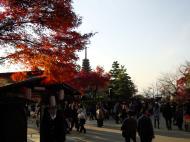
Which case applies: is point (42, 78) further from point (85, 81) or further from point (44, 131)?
Answer: point (85, 81)

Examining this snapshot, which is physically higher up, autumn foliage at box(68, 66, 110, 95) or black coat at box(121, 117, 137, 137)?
autumn foliage at box(68, 66, 110, 95)

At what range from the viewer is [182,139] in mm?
22234

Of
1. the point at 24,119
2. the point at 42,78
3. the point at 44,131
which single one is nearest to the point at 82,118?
the point at 42,78

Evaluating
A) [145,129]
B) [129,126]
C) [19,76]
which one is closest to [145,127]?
[145,129]

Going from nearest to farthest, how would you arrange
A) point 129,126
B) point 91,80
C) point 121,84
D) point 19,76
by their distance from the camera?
1. point 129,126
2. point 19,76
3. point 91,80
4. point 121,84

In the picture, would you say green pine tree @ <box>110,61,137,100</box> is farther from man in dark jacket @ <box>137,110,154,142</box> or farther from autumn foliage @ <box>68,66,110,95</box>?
man in dark jacket @ <box>137,110,154,142</box>

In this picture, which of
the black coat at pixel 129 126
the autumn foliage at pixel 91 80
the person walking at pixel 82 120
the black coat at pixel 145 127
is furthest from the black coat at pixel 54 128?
the autumn foliage at pixel 91 80

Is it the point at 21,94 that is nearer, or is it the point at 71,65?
the point at 71,65

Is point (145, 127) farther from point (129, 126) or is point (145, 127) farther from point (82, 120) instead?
point (82, 120)

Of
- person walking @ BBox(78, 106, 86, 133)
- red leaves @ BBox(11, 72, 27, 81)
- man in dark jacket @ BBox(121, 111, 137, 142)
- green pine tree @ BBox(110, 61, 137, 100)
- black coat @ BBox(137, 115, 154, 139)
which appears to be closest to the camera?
black coat @ BBox(137, 115, 154, 139)

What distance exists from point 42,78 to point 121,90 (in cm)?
6081

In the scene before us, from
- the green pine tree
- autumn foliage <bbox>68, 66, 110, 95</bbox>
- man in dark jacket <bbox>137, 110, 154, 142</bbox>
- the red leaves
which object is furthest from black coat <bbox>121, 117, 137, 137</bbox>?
the green pine tree

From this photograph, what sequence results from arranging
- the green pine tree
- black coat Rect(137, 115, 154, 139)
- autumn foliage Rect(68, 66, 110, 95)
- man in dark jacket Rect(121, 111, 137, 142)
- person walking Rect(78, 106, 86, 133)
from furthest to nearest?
the green pine tree, autumn foliage Rect(68, 66, 110, 95), person walking Rect(78, 106, 86, 133), man in dark jacket Rect(121, 111, 137, 142), black coat Rect(137, 115, 154, 139)

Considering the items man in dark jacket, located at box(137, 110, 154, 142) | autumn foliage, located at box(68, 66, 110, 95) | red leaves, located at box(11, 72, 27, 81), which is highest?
autumn foliage, located at box(68, 66, 110, 95)
